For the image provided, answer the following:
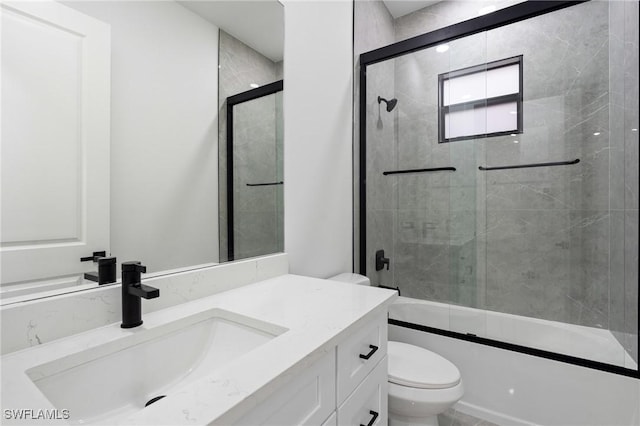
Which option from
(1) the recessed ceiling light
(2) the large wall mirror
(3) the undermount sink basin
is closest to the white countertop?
(3) the undermount sink basin

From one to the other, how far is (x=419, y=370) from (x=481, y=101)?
5.57 feet

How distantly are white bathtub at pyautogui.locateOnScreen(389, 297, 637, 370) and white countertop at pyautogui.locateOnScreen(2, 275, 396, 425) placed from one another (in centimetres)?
109

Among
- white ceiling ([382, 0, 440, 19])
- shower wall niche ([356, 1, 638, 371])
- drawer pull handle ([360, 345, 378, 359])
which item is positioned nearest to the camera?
drawer pull handle ([360, 345, 378, 359])

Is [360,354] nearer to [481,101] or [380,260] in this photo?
[380,260]

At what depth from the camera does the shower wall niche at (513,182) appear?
188 centimetres

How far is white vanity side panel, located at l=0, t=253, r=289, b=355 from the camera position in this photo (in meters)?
0.64

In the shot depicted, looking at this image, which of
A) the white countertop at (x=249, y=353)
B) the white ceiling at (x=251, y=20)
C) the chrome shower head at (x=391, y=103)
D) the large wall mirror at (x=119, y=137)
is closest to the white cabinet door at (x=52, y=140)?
the large wall mirror at (x=119, y=137)

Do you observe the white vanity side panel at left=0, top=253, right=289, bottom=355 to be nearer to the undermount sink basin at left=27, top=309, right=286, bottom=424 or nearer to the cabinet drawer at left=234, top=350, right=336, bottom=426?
the undermount sink basin at left=27, top=309, right=286, bottom=424

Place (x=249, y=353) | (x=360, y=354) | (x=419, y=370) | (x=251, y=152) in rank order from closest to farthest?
(x=249, y=353) → (x=360, y=354) → (x=251, y=152) → (x=419, y=370)

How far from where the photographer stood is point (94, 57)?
0.76m

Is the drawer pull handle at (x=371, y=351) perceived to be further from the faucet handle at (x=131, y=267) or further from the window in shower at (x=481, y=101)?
the window in shower at (x=481, y=101)

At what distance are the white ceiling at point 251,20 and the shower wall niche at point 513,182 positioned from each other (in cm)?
99

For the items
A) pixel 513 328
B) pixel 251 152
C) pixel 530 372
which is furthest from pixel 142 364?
pixel 513 328

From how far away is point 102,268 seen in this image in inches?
30.5
